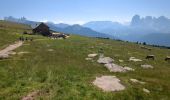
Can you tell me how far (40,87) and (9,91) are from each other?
11.1 ft

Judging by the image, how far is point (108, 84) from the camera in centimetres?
2938

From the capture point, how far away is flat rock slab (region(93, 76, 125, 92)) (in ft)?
91.6

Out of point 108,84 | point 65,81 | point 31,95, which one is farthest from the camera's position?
point 108,84

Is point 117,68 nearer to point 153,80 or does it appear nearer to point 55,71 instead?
point 153,80

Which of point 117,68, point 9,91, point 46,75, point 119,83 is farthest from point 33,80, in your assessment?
point 117,68

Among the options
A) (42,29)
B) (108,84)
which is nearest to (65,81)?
(108,84)

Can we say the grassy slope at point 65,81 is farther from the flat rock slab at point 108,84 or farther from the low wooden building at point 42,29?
the low wooden building at point 42,29

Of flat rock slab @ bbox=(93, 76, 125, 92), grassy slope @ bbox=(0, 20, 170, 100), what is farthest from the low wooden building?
flat rock slab @ bbox=(93, 76, 125, 92)

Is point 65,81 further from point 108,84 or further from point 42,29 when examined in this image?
point 42,29

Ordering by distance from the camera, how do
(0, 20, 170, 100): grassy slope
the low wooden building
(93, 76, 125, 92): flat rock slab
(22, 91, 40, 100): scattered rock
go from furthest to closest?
the low wooden building → (93, 76, 125, 92): flat rock slab → (0, 20, 170, 100): grassy slope → (22, 91, 40, 100): scattered rock

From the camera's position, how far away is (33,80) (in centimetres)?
3006

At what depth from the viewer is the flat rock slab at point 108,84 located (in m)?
27.9

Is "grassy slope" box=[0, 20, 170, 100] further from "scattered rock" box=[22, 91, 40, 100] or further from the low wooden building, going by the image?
the low wooden building

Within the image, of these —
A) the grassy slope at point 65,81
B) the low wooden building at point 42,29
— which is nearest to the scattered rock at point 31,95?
the grassy slope at point 65,81
